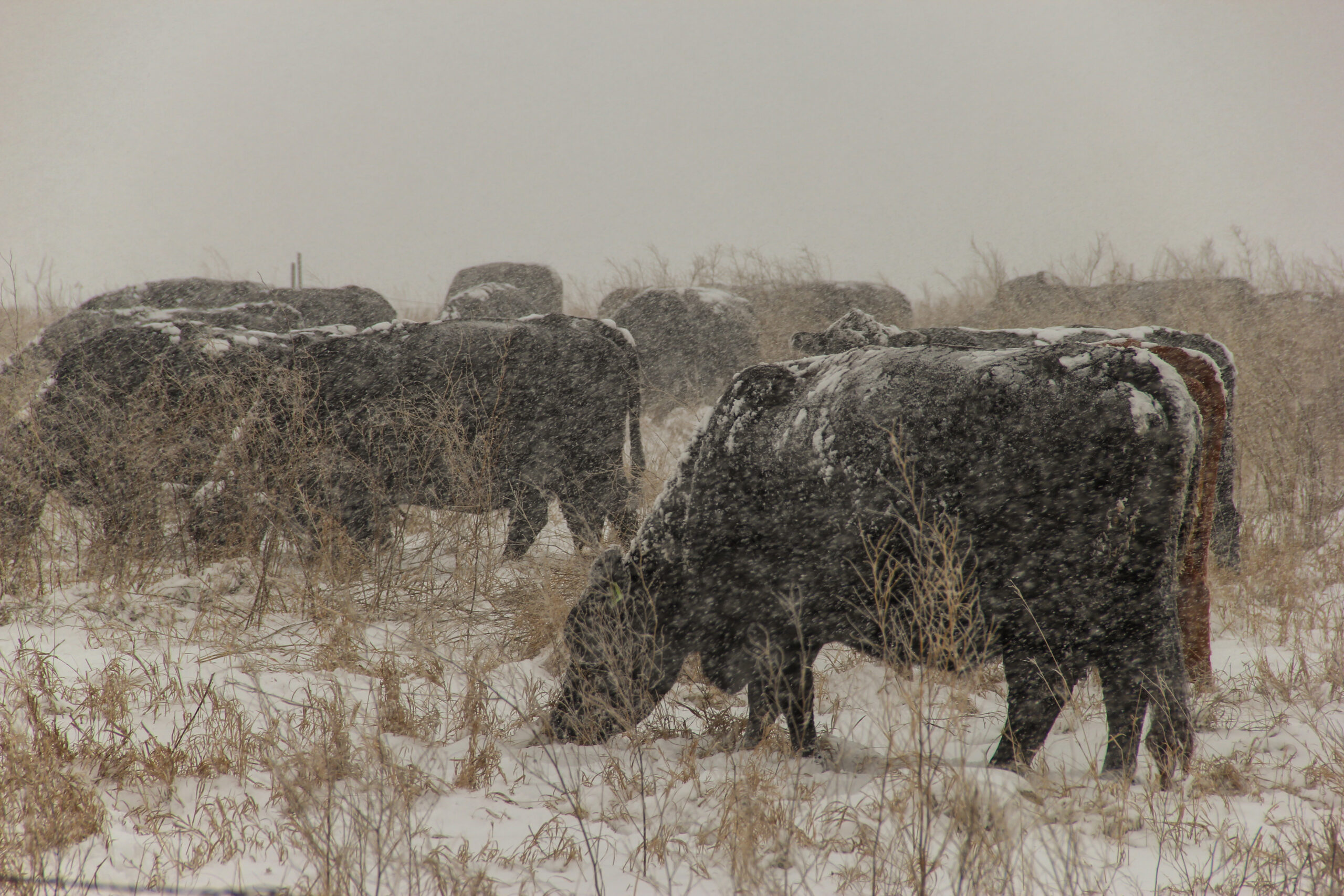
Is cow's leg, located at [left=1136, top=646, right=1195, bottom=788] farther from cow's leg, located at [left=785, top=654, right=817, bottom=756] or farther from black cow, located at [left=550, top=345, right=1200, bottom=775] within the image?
cow's leg, located at [left=785, top=654, right=817, bottom=756]

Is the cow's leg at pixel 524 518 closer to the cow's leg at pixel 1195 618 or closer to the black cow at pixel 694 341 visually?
the cow's leg at pixel 1195 618

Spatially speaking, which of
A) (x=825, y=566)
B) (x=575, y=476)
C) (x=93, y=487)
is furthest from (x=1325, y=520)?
(x=93, y=487)

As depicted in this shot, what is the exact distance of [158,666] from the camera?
2.98 metres

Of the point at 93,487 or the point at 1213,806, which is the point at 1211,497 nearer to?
the point at 1213,806

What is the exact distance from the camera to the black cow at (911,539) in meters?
2.30

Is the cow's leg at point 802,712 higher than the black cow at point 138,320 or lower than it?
lower

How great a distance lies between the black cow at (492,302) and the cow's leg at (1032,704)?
8557 millimetres

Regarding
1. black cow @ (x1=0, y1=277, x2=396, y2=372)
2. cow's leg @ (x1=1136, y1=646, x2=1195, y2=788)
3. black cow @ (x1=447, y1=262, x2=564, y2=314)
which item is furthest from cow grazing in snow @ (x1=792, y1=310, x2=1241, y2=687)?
black cow @ (x1=447, y1=262, x2=564, y2=314)

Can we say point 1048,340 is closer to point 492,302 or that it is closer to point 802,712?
point 802,712

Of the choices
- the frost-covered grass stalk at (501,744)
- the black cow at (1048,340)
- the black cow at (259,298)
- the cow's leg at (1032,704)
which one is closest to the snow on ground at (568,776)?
the frost-covered grass stalk at (501,744)

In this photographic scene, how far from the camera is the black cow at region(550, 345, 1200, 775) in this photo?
2297 millimetres

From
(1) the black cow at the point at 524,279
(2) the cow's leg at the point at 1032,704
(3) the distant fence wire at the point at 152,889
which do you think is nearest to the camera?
(3) the distant fence wire at the point at 152,889

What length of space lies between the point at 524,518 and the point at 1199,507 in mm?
3499

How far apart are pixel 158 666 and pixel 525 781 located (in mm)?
1576
